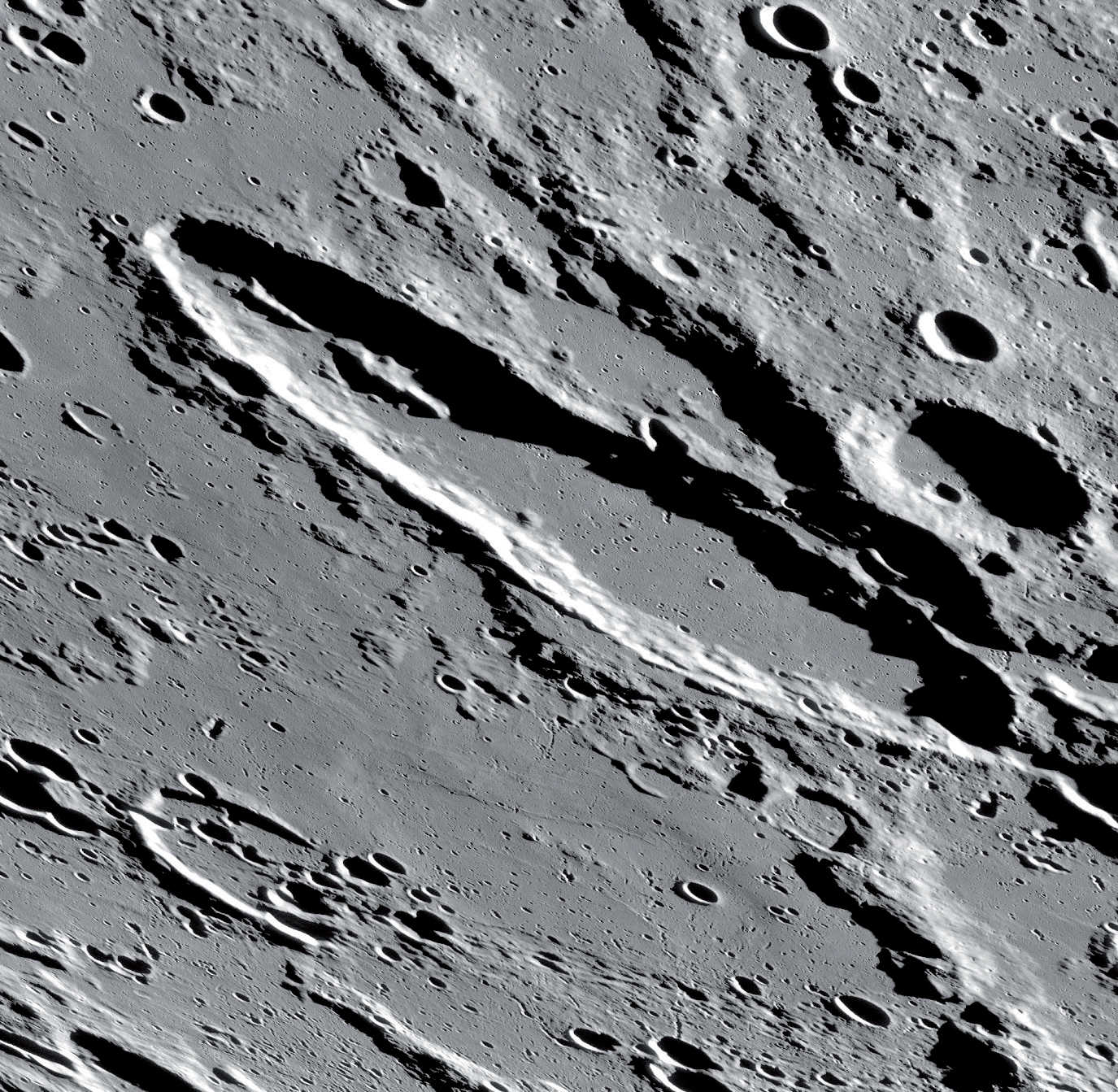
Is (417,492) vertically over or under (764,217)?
under

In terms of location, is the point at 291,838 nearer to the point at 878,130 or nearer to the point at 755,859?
the point at 755,859

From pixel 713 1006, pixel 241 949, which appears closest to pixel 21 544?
pixel 241 949

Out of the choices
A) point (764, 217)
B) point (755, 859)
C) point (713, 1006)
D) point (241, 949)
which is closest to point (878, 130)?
point (764, 217)

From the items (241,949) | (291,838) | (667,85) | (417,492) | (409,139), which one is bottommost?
(241,949)

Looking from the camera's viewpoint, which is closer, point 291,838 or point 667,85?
point 667,85

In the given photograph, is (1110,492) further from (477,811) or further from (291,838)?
(291,838)

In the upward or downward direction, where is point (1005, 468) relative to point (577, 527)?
upward
